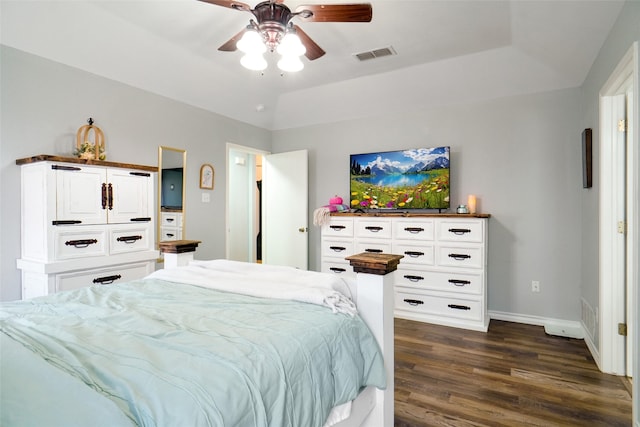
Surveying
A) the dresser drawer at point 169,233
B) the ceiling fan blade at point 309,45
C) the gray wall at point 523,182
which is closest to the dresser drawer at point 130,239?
the dresser drawer at point 169,233

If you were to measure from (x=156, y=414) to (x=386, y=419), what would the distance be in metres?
1.24

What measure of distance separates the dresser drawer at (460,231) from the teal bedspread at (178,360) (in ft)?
7.57

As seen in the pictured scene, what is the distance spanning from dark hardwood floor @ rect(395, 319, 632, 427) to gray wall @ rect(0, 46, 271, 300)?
2.78m

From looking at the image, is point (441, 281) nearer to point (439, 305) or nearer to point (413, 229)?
point (439, 305)

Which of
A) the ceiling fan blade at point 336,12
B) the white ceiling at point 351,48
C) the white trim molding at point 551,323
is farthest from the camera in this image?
the white trim molding at point 551,323

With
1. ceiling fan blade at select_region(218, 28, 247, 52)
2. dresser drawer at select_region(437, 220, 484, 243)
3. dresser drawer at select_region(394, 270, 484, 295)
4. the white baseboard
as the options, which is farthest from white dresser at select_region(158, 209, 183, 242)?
the white baseboard

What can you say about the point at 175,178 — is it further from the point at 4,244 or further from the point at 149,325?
the point at 149,325

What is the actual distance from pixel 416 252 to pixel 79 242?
3.15 meters

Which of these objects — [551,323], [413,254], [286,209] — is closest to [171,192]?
[286,209]

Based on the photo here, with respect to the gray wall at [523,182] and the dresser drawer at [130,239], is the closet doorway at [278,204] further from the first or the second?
the gray wall at [523,182]

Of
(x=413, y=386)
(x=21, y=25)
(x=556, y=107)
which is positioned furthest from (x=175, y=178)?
(x=556, y=107)

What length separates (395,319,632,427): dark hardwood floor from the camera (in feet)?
6.43

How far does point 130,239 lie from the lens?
294cm

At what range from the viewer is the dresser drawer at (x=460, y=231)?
134 inches
